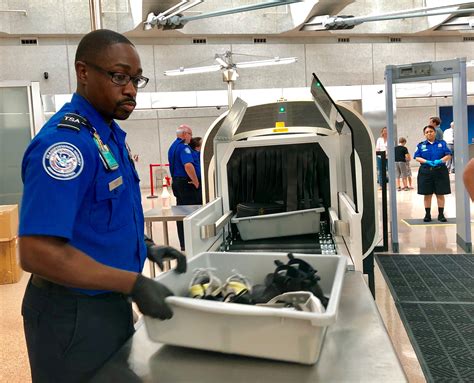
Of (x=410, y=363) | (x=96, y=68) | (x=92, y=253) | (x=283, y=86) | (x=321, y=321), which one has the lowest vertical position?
(x=410, y=363)

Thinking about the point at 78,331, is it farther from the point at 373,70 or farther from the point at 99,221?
the point at 373,70

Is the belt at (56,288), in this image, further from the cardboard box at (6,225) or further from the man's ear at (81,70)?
the cardboard box at (6,225)

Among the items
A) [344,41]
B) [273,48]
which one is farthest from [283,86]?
[344,41]

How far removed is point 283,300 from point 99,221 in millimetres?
550

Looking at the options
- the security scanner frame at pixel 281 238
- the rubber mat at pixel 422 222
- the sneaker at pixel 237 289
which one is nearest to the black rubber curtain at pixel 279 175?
the security scanner frame at pixel 281 238

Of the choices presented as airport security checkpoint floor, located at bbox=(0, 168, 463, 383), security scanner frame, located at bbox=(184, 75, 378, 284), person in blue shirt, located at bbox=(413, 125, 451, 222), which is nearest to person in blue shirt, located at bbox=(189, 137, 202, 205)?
airport security checkpoint floor, located at bbox=(0, 168, 463, 383)

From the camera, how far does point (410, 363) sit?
285 cm

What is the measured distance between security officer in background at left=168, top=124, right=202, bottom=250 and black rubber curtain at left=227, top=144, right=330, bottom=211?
2727 millimetres

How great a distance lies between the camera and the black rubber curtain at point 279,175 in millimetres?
3283

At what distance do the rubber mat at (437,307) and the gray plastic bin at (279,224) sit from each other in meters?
1.07

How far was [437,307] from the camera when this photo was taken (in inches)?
147

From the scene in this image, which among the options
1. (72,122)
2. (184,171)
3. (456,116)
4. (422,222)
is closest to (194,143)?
(184,171)

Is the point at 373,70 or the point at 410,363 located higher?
the point at 373,70

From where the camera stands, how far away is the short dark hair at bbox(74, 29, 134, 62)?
135 centimetres
